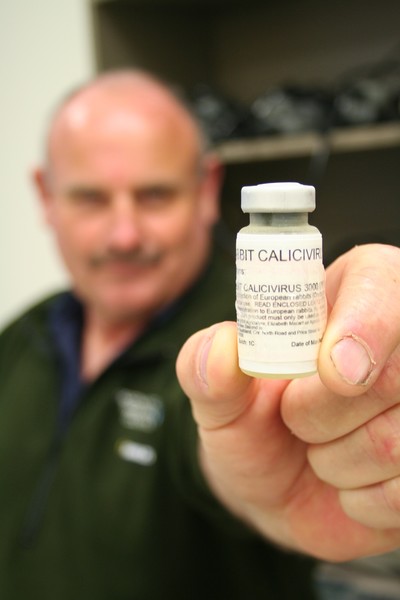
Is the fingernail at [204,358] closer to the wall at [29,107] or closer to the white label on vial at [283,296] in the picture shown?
the white label on vial at [283,296]

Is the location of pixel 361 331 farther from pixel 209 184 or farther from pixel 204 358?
pixel 209 184

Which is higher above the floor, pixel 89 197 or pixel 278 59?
pixel 278 59

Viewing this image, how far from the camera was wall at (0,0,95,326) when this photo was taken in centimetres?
156

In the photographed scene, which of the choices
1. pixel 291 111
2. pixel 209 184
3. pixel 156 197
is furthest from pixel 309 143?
pixel 156 197

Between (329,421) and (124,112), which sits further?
(124,112)

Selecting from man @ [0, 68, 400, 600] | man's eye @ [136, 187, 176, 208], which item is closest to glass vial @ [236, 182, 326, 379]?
man @ [0, 68, 400, 600]

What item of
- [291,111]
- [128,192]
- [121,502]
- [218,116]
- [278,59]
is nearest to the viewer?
[121,502]

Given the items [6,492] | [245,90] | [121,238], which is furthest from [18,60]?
[6,492]

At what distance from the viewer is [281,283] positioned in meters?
0.42

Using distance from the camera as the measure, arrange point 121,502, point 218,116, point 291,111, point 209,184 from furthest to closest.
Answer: point 218,116, point 291,111, point 209,184, point 121,502

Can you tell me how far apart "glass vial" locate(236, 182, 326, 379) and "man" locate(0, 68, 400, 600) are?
0.11 metres

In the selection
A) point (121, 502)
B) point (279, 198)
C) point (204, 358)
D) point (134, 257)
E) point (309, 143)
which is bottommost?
point (121, 502)

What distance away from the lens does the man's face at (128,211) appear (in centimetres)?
110

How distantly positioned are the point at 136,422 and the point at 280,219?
0.68 metres
